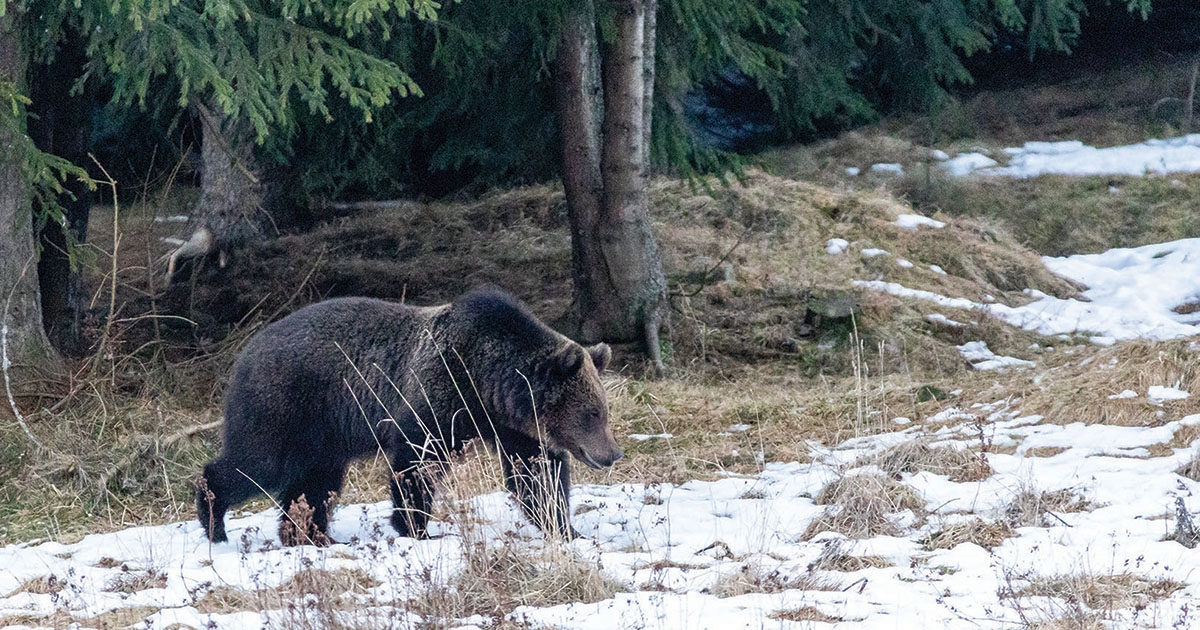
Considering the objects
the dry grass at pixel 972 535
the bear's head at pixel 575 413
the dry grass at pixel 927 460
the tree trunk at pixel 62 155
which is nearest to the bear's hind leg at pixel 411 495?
the bear's head at pixel 575 413

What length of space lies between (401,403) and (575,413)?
958 millimetres

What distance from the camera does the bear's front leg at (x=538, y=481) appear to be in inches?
260

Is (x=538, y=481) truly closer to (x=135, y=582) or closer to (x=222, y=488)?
(x=222, y=488)

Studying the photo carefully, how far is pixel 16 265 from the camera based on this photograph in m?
9.04

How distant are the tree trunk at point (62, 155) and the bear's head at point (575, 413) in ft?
16.9

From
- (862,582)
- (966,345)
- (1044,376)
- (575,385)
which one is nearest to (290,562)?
(575,385)

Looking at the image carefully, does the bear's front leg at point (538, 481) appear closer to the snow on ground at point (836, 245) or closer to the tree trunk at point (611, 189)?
the tree trunk at point (611, 189)

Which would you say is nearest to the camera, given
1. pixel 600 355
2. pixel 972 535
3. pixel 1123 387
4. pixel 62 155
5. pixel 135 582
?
pixel 135 582

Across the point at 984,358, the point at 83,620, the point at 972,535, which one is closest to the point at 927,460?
the point at 972,535

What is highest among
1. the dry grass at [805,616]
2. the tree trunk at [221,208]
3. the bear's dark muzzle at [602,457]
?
the tree trunk at [221,208]

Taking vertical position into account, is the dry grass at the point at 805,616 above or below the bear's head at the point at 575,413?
below

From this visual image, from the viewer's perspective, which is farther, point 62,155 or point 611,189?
point 611,189

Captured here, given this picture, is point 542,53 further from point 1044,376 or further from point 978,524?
point 978,524

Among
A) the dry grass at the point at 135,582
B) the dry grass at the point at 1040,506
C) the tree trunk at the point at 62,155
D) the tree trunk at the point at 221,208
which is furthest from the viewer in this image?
the tree trunk at the point at 221,208
